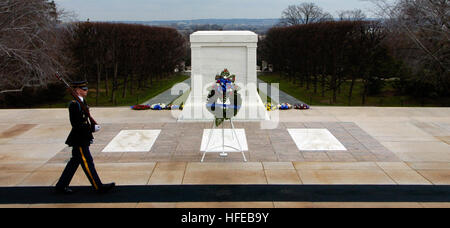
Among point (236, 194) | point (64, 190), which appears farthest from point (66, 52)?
point (236, 194)

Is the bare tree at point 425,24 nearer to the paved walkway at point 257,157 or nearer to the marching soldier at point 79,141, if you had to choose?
the paved walkway at point 257,157

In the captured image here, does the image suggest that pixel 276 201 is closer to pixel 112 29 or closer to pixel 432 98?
pixel 112 29

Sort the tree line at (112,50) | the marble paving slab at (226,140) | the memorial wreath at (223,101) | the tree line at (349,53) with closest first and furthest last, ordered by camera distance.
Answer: the memorial wreath at (223,101) → the marble paving slab at (226,140) → the tree line at (349,53) → the tree line at (112,50)

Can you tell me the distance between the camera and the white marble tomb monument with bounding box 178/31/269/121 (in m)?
11.0

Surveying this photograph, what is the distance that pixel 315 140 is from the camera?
8992 millimetres

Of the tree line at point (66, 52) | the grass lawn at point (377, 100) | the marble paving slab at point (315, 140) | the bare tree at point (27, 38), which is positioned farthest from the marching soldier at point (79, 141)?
the grass lawn at point (377, 100)

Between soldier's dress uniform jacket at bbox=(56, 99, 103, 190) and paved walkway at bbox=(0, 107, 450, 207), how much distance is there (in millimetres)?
434

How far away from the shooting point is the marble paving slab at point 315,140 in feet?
27.7

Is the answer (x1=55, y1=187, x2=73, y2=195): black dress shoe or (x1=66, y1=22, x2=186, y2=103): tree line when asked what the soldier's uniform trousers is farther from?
(x1=66, y1=22, x2=186, y2=103): tree line

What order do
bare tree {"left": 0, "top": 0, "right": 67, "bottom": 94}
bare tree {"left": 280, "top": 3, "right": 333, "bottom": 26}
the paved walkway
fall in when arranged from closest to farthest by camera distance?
the paved walkway → bare tree {"left": 0, "top": 0, "right": 67, "bottom": 94} → bare tree {"left": 280, "top": 3, "right": 333, "bottom": 26}

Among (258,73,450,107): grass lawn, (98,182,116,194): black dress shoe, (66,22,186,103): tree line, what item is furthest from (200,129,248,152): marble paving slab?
(66,22,186,103): tree line

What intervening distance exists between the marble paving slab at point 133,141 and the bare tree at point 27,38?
5381 millimetres

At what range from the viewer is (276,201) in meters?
5.73
